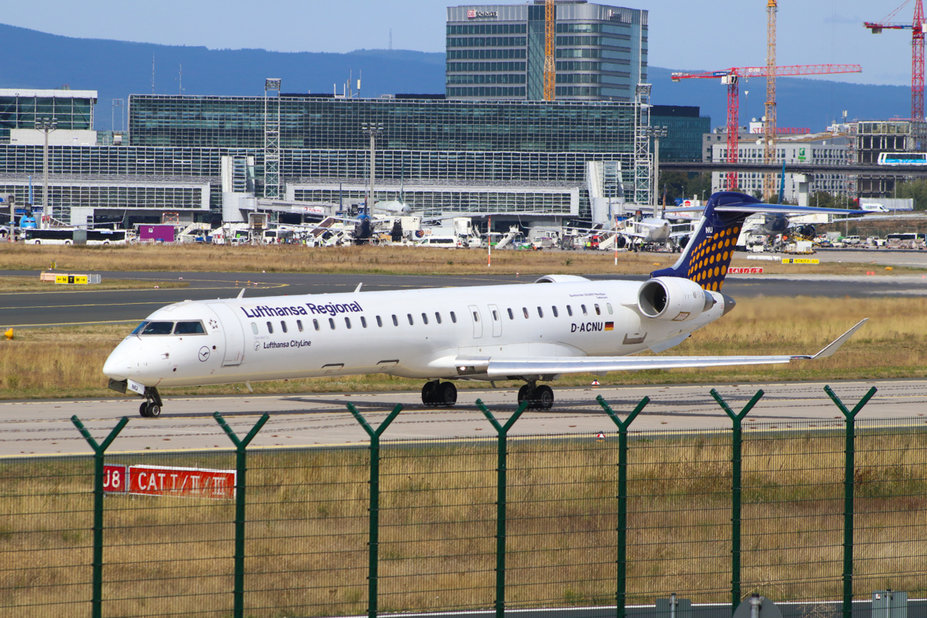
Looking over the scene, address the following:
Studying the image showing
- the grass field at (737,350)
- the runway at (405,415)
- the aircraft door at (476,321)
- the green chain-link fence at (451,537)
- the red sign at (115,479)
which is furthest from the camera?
the grass field at (737,350)

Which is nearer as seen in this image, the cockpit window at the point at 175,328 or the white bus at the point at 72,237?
the cockpit window at the point at 175,328

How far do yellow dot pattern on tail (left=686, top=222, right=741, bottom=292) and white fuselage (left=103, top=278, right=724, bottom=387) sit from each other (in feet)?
4.39

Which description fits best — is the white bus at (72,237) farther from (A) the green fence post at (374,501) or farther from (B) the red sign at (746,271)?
(A) the green fence post at (374,501)

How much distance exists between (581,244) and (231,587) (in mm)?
135252

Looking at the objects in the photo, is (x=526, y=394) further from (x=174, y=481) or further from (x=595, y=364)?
(x=174, y=481)

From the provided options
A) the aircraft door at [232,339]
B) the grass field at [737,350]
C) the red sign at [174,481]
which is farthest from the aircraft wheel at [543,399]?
the red sign at [174,481]

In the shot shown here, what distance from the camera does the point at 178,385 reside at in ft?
86.3

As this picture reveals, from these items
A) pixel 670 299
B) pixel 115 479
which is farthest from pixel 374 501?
pixel 670 299

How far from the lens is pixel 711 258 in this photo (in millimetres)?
35031

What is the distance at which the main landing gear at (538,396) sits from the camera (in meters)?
30.0

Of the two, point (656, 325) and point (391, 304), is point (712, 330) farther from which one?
point (391, 304)

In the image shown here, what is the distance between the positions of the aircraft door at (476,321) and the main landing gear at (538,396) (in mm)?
1750

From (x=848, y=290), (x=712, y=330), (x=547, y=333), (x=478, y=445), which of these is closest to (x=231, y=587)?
(x=478, y=445)

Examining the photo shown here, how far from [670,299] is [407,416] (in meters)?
7.66
